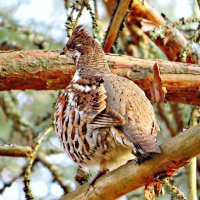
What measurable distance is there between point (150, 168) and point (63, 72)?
1855mm

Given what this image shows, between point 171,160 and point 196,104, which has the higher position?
point 196,104

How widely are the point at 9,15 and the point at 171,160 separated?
4764 millimetres

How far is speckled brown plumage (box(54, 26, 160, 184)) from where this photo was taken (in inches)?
165

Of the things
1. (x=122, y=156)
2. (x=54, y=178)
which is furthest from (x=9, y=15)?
(x=122, y=156)

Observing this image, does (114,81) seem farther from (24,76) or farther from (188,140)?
(188,140)

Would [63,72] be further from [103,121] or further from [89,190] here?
[89,190]

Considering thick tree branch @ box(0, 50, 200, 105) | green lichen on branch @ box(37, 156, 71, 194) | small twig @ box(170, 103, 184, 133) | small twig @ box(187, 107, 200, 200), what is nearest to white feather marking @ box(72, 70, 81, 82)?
thick tree branch @ box(0, 50, 200, 105)

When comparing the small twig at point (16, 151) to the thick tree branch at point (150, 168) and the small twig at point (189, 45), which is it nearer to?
the thick tree branch at point (150, 168)

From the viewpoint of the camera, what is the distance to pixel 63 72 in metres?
5.33

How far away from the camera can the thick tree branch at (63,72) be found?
524cm

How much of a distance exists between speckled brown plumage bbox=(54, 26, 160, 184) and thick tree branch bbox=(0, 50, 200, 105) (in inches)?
12.8

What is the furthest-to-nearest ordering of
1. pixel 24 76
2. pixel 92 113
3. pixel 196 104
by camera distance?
pixel 196 104 → pixel 24 76 → pixel 92 113

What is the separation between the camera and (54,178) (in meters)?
6.60

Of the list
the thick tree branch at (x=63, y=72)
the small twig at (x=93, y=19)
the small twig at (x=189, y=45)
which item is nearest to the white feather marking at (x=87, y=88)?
the thick tree branch at (x=63, y=72)
